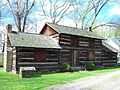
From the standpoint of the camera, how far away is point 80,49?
32.1 m

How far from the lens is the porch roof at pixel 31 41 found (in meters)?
25.8

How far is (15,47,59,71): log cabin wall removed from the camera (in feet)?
84.2

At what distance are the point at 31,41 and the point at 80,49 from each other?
7468 millimetres

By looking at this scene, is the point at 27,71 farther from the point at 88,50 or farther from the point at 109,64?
the point at 109,64

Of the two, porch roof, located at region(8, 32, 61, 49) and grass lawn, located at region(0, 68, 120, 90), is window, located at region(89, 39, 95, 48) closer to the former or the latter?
porch roof, located at region(8, 32, 61, 49)

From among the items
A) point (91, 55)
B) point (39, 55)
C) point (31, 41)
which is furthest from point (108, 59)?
point (31, 41)

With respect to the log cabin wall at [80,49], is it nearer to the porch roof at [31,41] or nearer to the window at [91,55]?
the window at [91,55]

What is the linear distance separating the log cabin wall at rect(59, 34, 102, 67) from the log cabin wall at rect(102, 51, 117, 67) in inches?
51.9

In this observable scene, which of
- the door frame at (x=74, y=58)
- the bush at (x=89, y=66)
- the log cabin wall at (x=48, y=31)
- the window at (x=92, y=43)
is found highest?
the log cabin wall at (x=48, y=31)

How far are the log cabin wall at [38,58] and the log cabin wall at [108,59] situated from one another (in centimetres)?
1007

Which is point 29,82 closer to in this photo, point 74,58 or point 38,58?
point 38,58

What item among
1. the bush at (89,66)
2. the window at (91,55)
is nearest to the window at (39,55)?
the bush at (89,66)

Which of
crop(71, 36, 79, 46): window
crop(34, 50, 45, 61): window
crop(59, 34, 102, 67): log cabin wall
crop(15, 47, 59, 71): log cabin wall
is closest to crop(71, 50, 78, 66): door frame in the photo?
crop(59, 34, 102, 67): log cabin wall

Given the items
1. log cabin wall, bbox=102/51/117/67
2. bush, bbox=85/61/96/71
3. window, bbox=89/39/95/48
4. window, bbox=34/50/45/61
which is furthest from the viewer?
log cabin wall, bbox=102/51/117/67
